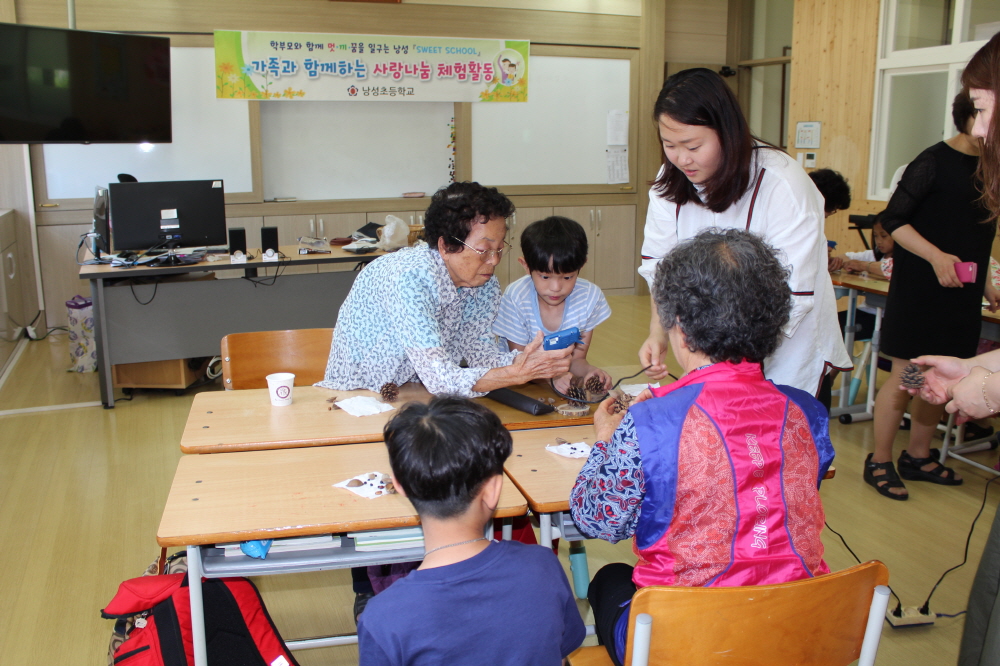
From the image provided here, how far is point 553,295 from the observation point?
8.41 feet

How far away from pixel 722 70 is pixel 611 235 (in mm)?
2074

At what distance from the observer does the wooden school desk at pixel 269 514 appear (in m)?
1.44

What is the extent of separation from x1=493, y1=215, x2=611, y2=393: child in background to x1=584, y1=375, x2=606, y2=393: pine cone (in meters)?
0.03

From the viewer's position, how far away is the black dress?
295cm

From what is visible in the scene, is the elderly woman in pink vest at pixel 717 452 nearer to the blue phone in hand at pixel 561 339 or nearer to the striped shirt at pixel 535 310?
the blue phone in hand at pixel 561 339

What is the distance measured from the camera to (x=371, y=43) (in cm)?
655

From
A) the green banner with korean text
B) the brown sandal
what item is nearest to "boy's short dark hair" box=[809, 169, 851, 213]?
the brown sandal

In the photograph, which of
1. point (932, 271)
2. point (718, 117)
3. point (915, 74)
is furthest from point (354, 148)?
point (718, 117)

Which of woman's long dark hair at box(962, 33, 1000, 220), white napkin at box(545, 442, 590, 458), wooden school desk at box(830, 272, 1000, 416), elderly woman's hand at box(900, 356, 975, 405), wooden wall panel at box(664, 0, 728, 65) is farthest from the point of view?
wooden wall panel at box(664, 0, 728, 65)

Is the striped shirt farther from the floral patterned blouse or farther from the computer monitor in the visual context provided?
the computer monitor

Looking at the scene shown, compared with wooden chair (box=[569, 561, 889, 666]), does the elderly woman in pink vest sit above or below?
above

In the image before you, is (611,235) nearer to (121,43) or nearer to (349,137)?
(349,137)

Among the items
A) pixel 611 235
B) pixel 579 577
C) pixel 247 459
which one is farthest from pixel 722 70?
pixel 247 459

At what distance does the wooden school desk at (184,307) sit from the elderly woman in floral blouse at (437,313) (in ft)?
7.90
